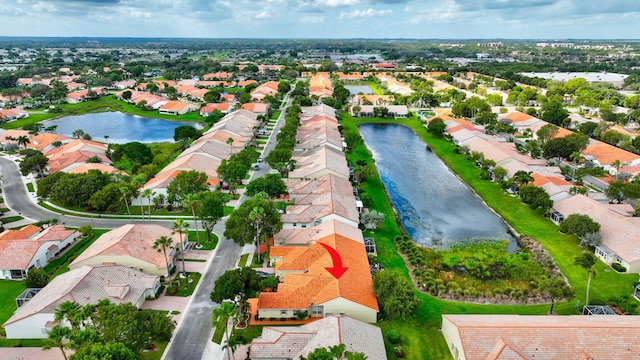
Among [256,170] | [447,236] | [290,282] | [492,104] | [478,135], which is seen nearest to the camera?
[290,282]

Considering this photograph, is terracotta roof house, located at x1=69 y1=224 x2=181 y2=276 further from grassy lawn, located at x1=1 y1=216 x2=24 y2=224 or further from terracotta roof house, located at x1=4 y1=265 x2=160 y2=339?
grassy lawn, located at x1=1 y1=216 x2=24 y2=224

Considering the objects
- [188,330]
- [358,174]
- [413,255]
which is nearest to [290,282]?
[188,330]

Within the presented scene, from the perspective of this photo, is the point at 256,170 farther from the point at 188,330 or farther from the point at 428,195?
the point at 188,330

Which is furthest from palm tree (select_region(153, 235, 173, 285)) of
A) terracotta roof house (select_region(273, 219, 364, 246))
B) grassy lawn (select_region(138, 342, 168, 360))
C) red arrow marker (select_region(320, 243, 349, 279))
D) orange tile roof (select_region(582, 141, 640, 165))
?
orange tile roof (select_region(582, 141, 640, 165))

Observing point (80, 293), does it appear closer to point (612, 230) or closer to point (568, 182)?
point (612, 230)

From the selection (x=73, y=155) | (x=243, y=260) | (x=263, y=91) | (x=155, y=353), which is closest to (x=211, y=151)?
(x=73, y=155)

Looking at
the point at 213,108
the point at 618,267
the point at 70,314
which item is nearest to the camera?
the point at 70,314
